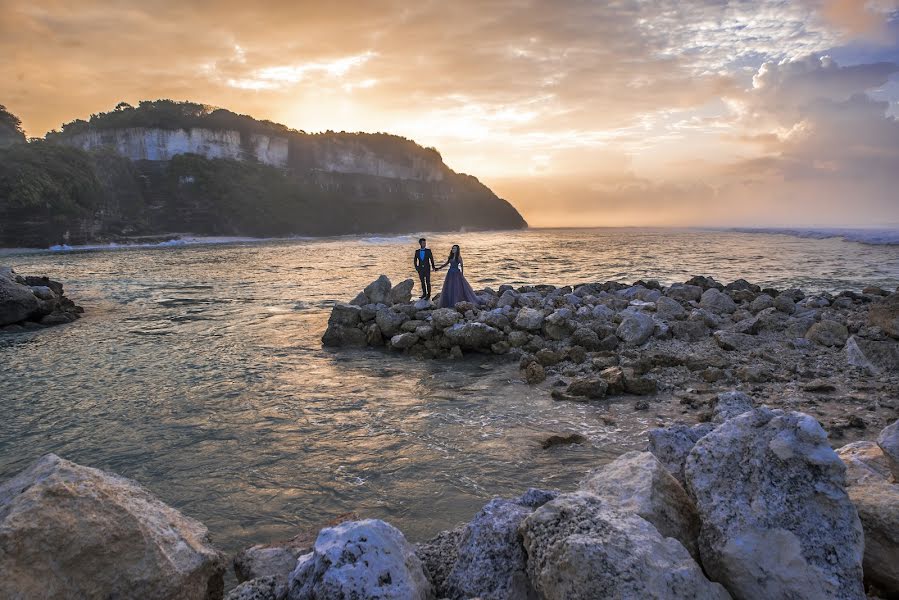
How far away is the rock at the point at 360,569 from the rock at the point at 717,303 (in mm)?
12331

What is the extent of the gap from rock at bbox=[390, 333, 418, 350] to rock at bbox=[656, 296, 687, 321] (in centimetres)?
556

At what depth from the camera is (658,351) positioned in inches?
387

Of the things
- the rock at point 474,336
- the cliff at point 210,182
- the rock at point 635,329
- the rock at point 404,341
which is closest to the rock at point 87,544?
the rock at point 474,336

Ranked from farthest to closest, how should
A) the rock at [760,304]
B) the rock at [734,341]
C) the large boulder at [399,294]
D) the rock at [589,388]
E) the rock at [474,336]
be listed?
the large boulder at [399,294], the rock at [760,304], the rock at [474,336], the rock at [734,341], the rock at [589,388]

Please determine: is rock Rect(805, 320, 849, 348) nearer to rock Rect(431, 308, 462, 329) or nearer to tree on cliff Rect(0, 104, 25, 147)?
rock Rect(431, 308, 462, 329)

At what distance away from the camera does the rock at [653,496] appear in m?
2.89

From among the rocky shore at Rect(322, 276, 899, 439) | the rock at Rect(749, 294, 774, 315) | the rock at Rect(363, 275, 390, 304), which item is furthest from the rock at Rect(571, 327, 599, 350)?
the rock at Rect(363, 275, 390, 304)

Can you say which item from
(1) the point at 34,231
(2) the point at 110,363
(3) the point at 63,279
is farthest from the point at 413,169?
(2) the point at 110,363

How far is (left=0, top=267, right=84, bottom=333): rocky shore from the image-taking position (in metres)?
14.9

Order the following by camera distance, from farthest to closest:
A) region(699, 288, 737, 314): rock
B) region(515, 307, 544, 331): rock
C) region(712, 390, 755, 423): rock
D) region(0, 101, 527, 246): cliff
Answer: region(0, 101, 527, 246): cliff
region(699, 288, 737, 314): rock
region(515, 307, 544, 331): rock
region(712, 390, 755, 423): rock

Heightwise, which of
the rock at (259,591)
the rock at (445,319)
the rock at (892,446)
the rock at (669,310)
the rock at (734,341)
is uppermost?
the rock at (892,446)

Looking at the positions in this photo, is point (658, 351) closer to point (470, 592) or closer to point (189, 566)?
point (470, 592)

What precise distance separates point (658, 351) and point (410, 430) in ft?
17.4

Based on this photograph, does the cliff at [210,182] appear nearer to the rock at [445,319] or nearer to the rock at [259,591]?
the rock at [445,319]
